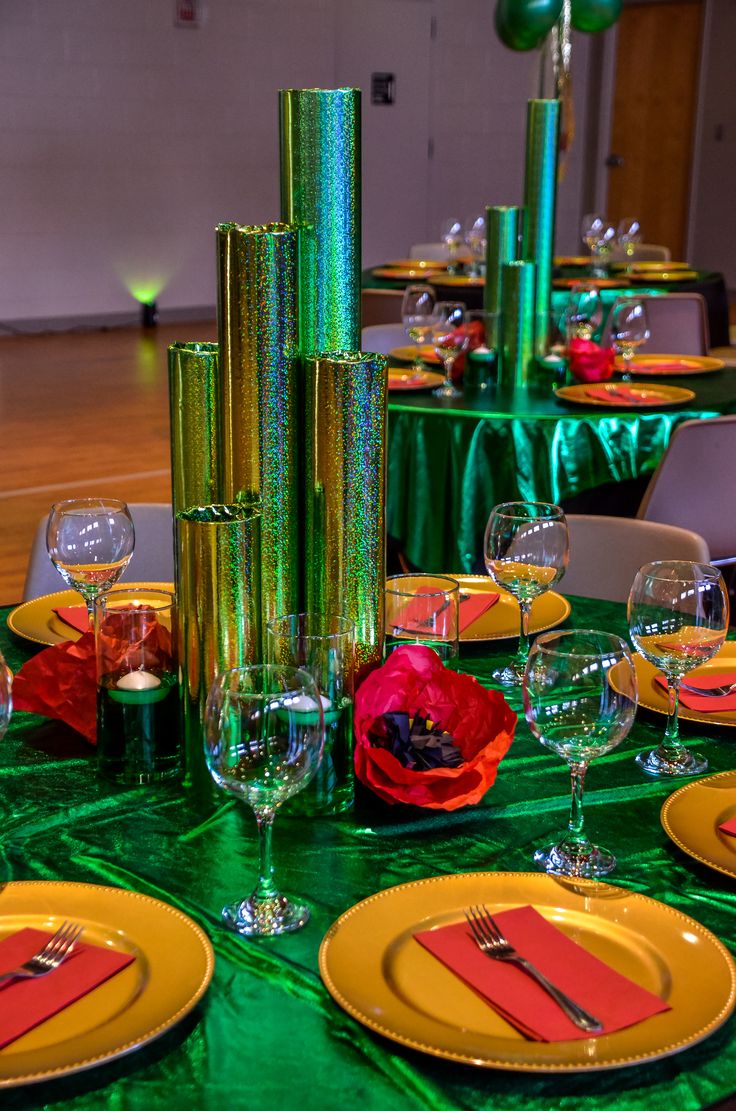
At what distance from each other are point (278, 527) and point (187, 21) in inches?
363

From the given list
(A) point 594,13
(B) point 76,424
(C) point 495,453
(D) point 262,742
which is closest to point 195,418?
(D) point 262,742

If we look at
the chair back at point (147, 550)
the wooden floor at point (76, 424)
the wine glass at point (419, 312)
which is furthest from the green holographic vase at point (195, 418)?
the wooden floor at point (76, 424)

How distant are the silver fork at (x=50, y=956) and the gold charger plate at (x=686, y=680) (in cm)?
72

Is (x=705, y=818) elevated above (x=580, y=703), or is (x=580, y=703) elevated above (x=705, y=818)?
(x=580, y=703)

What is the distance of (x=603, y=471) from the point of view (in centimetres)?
325

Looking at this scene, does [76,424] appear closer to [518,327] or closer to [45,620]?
[518,327]

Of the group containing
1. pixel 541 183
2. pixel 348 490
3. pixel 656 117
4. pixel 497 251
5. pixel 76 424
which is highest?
pixel 656 117

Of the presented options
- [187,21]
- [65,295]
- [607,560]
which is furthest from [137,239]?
[607,560]

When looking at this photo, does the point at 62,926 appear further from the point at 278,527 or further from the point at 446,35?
the point at 446,35

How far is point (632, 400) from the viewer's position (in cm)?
334

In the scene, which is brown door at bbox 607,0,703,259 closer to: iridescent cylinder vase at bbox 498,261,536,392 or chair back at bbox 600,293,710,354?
chair back at bbox 600,293,710,354

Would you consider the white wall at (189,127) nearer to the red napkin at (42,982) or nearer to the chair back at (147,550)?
the chair back at (147,550)

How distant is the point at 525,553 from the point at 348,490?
0.39 metres

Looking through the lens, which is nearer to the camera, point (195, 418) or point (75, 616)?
point (195, 418)
